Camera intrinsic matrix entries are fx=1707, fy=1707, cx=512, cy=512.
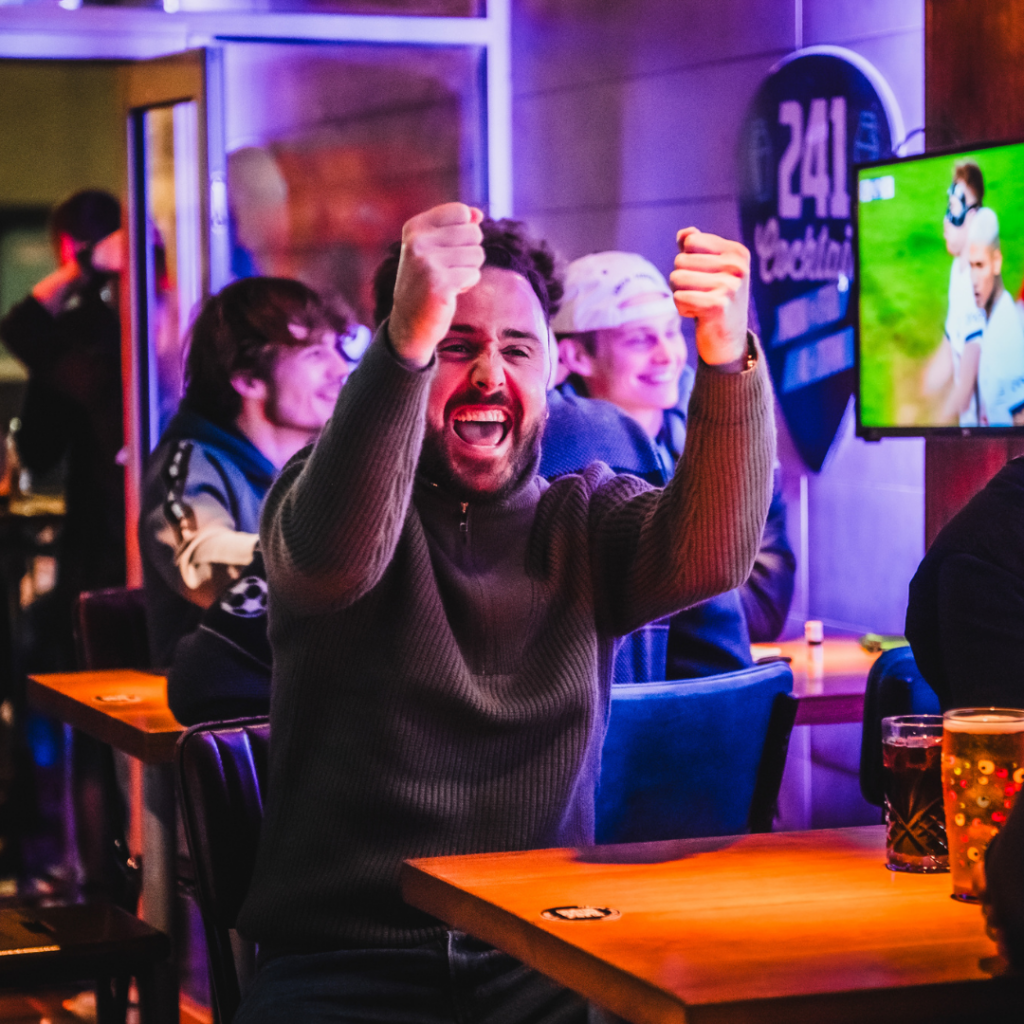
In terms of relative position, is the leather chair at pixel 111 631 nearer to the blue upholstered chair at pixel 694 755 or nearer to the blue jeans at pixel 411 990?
the blue upholstered chair at pixel 694 755

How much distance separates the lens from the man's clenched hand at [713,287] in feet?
5.30

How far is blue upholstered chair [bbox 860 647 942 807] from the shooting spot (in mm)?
2086

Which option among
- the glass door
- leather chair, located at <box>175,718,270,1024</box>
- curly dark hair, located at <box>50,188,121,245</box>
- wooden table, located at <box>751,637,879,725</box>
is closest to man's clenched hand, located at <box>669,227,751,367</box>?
leather chair, located at <box>175,718,270,1024</box>

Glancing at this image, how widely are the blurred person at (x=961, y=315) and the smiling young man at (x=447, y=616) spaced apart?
1585 millimetres

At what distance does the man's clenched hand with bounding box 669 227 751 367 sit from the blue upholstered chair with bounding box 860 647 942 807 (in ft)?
2.14

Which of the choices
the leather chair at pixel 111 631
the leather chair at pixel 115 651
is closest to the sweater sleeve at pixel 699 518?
the leather chair at pixel 115 651

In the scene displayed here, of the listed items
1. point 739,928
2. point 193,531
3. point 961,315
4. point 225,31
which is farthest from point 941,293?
point 225,31

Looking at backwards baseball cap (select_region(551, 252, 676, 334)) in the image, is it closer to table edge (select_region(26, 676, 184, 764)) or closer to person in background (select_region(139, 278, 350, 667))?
person in background (select_region(139, 278, 350, 667))

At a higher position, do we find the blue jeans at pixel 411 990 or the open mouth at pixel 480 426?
the open mouth at pixel 480 426

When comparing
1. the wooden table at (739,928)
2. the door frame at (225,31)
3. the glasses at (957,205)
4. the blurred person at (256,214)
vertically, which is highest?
the door frame at (225,31)

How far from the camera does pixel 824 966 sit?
4.19 feet

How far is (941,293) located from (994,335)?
177 millimetres

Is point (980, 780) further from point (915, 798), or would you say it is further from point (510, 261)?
point (510, 261)

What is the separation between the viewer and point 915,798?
1599 millimetres
